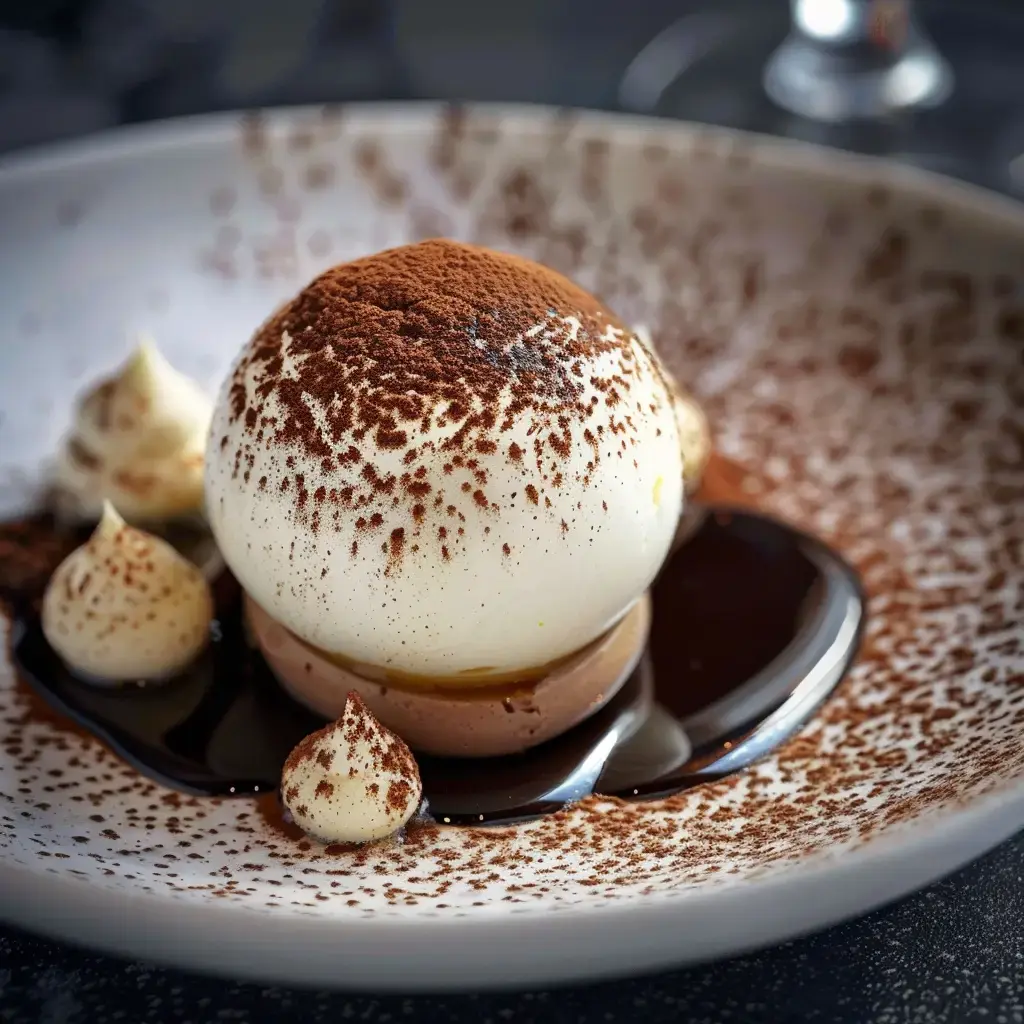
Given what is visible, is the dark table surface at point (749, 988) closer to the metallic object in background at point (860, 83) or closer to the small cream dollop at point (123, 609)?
the small cream dollop at point (123, 609)

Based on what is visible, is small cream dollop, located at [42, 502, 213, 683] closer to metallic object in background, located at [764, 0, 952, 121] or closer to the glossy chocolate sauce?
the glossy chocolate sauce

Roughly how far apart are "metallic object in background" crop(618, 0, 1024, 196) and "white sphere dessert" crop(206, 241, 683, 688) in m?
1.40

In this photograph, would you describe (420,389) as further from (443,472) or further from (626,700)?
(626,700)

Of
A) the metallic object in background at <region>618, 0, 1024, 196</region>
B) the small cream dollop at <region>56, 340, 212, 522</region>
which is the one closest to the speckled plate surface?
the small cream dollop at <region>56, 340, 212, 522</region>

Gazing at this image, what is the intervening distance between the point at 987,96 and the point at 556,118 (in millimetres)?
1109

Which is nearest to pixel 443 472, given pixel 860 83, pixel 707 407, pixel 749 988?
pixel 749 988

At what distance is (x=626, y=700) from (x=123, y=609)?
0.50 metres

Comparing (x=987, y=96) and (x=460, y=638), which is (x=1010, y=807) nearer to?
(x=460, y=638)

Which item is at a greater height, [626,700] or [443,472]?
[443,472]

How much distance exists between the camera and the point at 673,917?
1005mm

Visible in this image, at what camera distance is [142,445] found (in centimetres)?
162

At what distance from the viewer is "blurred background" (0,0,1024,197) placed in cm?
260

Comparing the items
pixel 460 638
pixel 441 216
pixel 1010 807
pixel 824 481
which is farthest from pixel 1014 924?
pixel 441 216

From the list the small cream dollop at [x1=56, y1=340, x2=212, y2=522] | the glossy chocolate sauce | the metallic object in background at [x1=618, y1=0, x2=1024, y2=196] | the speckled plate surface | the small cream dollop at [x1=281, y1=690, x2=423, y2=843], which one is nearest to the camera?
the speckled plate surface
